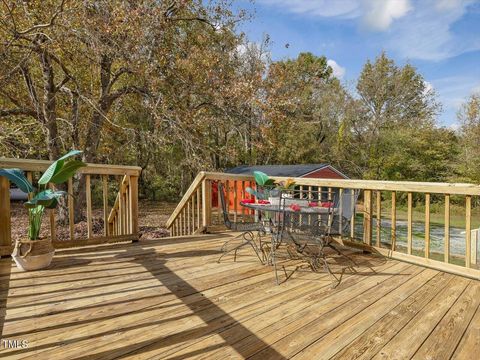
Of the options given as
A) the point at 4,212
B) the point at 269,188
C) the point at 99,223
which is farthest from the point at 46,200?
the point at 99,223

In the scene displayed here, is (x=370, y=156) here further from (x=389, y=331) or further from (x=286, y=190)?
(x=389, y=331)

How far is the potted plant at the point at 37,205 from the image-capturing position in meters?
2.78

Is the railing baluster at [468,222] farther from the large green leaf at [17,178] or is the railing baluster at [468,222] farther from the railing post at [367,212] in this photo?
the large green leaf at [17,178]

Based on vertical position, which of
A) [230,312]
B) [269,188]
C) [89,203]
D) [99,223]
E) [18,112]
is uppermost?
[18,112]

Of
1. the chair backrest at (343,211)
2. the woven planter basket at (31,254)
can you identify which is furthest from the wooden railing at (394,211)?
the woven planter basket at (31,254)

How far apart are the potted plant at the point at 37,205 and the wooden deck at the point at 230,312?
0.45 ft

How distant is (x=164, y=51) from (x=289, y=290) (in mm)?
6754

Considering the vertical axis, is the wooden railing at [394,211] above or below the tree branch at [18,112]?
below

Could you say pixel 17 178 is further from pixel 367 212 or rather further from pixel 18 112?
pixel 18 112

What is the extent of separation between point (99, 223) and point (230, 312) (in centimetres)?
854

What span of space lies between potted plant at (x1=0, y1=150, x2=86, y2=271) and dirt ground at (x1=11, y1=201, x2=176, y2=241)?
3.72 m

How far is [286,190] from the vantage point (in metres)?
3.66

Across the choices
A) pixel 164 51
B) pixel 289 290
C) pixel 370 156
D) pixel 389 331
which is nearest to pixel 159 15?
pixel 164 51

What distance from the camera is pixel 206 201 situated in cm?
470
